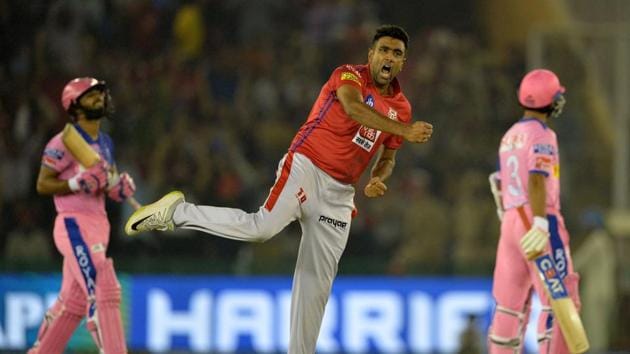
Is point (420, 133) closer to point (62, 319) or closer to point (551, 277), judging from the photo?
point (551, 277)

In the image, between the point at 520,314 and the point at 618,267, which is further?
the point at 618,267

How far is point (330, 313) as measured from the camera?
14.6 meters

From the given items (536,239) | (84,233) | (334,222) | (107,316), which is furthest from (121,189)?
(536,239)

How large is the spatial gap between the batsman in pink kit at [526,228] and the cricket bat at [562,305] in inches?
2.6

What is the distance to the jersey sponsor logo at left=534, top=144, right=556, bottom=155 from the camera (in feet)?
28.8

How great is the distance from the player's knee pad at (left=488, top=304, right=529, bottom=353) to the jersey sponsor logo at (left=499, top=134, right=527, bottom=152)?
1155mm

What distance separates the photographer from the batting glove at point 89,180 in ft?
30.9

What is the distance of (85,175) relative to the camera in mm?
9438

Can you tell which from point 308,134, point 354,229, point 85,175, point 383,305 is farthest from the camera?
point 354,229

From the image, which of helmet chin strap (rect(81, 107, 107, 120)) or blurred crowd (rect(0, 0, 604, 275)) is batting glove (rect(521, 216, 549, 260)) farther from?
blurred crowd (rect(0, 0, 604, 275))

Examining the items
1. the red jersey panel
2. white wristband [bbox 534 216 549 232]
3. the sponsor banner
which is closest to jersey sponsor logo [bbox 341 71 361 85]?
the red jersey panel

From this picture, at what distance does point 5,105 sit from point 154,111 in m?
1.89

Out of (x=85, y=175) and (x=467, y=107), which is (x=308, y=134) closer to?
(x=85, y=175)

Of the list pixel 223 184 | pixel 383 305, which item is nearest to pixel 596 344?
pixel 383 305
